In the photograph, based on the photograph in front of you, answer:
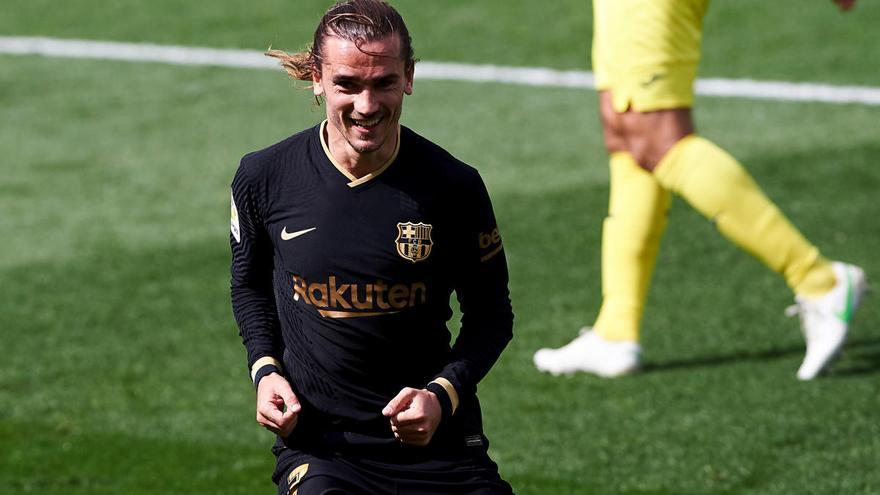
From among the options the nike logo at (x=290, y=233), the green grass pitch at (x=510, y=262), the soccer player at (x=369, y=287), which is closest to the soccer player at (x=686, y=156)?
the green grass pitch at (x=510, y=262)

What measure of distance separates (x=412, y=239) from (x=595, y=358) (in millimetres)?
2770

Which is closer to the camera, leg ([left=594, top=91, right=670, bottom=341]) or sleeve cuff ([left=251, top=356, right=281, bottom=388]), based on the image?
sleeve cuff ([left=251, top=356, right=281, bottom=388])

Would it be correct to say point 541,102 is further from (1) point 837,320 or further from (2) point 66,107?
(1) point 837,320

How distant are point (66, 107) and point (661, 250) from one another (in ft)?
17.5

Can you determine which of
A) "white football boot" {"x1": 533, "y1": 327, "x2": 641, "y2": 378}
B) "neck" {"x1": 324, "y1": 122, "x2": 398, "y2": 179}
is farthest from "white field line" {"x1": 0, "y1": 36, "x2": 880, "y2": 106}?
"neck" {"x1": 324, "y1": 122, "x2": 398, "y2": 179}

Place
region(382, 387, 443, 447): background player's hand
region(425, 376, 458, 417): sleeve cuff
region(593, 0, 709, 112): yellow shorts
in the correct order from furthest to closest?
region(593, 0, 709, 112): yellow shorts, region(425, 376, 458, 417): sleeve cuff, region(382, 387, 443, 447): background player's hand

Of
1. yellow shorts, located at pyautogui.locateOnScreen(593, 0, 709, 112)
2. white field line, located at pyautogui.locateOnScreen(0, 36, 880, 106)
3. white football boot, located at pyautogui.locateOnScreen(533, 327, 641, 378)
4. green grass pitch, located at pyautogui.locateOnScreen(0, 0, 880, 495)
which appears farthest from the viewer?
white field line, located at pyautogui.locateOnScreen(0, 36, 880, 106)

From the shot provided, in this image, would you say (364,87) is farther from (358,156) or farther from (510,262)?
(510,262)

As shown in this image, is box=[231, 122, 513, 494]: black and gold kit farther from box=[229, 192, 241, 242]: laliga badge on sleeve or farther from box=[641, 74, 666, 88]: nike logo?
box=[641, 74, 666, 88]: nike logo

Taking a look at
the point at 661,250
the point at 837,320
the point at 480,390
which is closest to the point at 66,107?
the point at 661,250

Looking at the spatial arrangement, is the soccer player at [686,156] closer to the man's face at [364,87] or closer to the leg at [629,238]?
the leg at [629,238]

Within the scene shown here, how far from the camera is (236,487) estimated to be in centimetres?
515

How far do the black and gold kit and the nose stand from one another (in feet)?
0.67

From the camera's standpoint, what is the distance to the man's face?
3.34 metres
